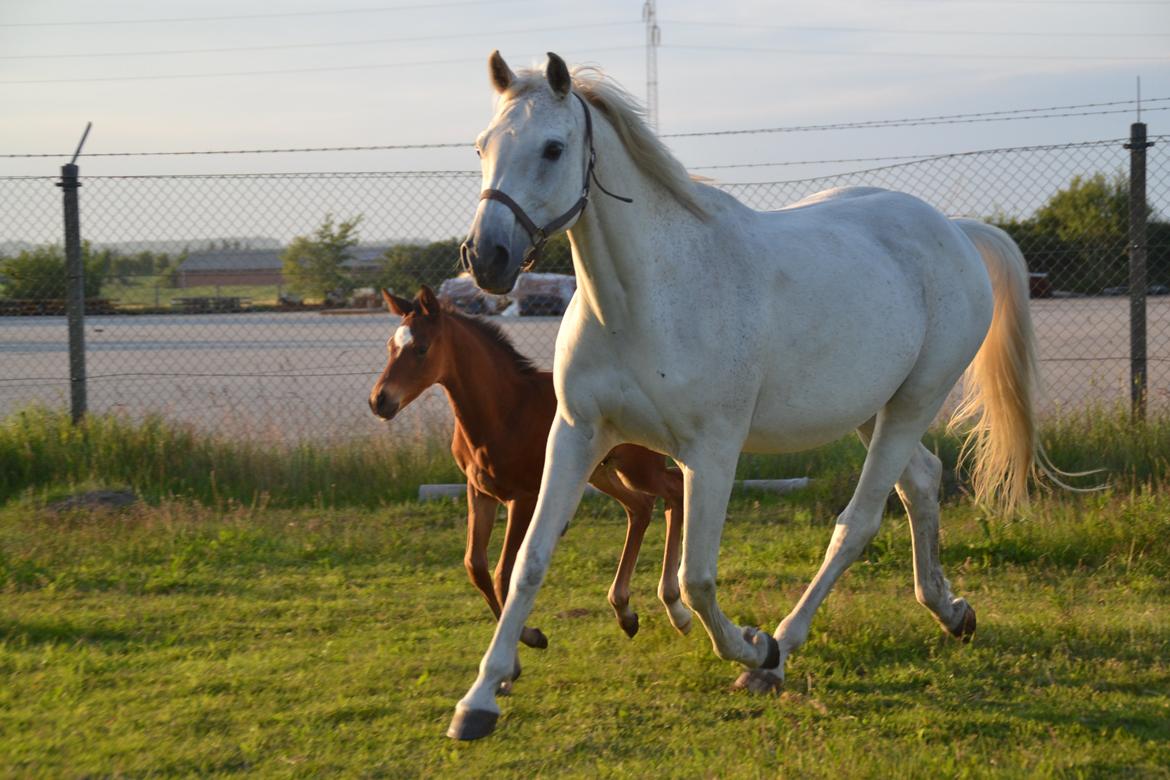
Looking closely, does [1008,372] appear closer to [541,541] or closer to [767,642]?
[767,642]

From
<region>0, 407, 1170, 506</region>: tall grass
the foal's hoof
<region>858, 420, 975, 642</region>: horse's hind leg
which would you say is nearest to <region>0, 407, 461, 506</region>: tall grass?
<region>0, 407, 1170, 506</region>: tall grass

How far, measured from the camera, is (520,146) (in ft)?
11.7

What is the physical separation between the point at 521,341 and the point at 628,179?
45.6 ft

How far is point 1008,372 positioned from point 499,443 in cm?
265

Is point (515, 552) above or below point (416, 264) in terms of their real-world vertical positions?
below

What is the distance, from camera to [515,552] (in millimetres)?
5074

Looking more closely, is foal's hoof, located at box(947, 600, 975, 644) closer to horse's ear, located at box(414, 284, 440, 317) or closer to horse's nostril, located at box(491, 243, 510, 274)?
horse's nostril, located at box(491, 243, 510, 274)

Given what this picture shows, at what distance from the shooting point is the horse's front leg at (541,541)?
3.92 m

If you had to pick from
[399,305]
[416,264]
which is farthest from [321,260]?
[399,305]

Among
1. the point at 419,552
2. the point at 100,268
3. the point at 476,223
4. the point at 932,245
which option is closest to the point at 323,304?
the point at 100,268

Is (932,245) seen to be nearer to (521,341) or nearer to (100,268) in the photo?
(100,268)

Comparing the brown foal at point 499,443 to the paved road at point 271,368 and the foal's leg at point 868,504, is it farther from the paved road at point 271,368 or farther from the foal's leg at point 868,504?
the paved road at point 271,368

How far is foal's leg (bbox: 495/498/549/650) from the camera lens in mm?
4969

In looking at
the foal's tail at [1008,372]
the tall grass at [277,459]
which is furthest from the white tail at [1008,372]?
the tall grass at [277,459]
